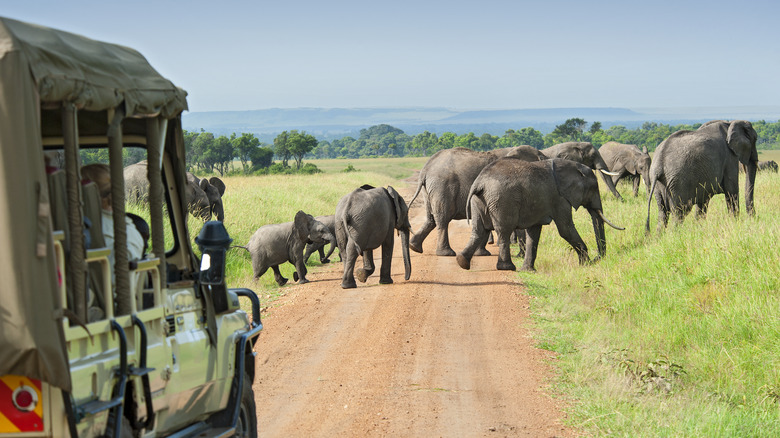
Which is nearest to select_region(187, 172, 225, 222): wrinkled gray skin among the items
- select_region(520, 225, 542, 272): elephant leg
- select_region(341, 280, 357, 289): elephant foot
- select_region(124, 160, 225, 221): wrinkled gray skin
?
select_region(124, 160, 225, 221): wrinkled gray skin

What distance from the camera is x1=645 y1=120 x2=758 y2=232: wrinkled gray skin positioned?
17062mm

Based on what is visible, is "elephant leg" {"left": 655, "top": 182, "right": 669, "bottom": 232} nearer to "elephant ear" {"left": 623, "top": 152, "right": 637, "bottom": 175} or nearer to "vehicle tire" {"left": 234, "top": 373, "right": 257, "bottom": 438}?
"elephant ear" {"left": 623, "top": 152, "right": 637, "bottom": 175}

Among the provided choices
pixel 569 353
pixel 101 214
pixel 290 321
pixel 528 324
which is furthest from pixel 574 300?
pixel 101 214

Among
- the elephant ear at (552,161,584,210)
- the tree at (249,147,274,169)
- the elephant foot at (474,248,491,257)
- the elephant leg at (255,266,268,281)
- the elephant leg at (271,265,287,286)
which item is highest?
the elephant ear at (552,161,584,210)

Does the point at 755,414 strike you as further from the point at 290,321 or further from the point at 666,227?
the point at 666,227

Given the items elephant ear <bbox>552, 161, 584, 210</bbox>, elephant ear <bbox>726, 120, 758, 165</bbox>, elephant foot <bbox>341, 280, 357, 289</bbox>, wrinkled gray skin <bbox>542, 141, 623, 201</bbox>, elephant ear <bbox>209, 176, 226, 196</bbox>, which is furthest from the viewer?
wrinkled gray skin <bbox>542, 141, 623, 201</bbox>

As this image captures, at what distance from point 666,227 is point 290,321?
9.82 metres

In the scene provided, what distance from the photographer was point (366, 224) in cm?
1280

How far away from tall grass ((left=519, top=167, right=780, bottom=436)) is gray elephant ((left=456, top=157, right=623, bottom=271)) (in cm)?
62

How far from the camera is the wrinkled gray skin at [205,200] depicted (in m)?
19.0

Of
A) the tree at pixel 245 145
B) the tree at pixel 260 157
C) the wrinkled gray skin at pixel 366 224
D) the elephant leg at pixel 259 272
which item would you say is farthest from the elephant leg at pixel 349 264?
the tree at pixel 260 157

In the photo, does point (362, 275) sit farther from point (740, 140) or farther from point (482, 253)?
point (740, 140)

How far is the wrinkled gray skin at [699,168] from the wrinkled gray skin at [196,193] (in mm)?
9465

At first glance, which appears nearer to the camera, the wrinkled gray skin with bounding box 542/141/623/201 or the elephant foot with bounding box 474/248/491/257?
the elephant foot with bounding box 474/248/491/257
